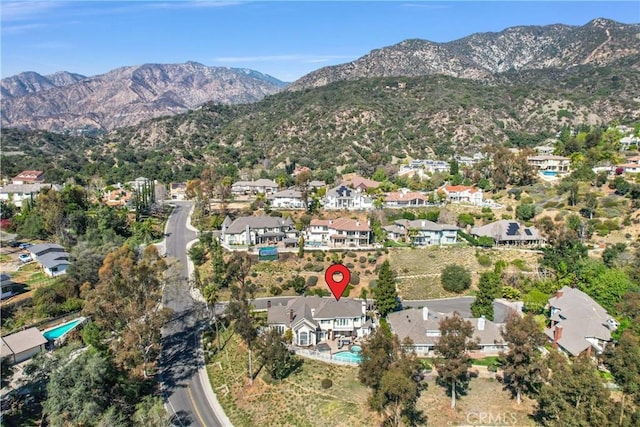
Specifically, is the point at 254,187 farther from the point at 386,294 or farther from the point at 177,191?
the point at 386,294

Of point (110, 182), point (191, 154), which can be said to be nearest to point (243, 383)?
point (110, 182)

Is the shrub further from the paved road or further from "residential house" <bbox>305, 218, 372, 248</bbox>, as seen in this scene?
"residential house" <bbox>305, 218, 372, 248</bbox>

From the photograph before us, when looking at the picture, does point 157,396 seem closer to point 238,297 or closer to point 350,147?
point 238,297

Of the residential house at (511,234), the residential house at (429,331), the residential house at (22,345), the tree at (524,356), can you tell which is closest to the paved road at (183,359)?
the residential house at (22,345)

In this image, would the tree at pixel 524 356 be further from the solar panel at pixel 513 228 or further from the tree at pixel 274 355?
the solar panel at pixel 513 228

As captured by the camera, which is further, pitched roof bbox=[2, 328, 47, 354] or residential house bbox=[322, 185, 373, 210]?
residential house bbox=[322, 185, 373, 210]

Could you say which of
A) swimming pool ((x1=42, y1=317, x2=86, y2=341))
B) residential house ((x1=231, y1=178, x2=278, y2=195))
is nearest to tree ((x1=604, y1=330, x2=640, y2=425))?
swimming pool ((x1=42, y1=317, x2=86, y2=341))

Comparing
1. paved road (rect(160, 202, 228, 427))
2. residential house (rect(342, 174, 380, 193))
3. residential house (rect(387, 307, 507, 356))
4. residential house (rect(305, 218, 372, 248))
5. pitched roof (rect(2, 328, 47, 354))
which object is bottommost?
paved road (rect(160, 202, 228, 427))
